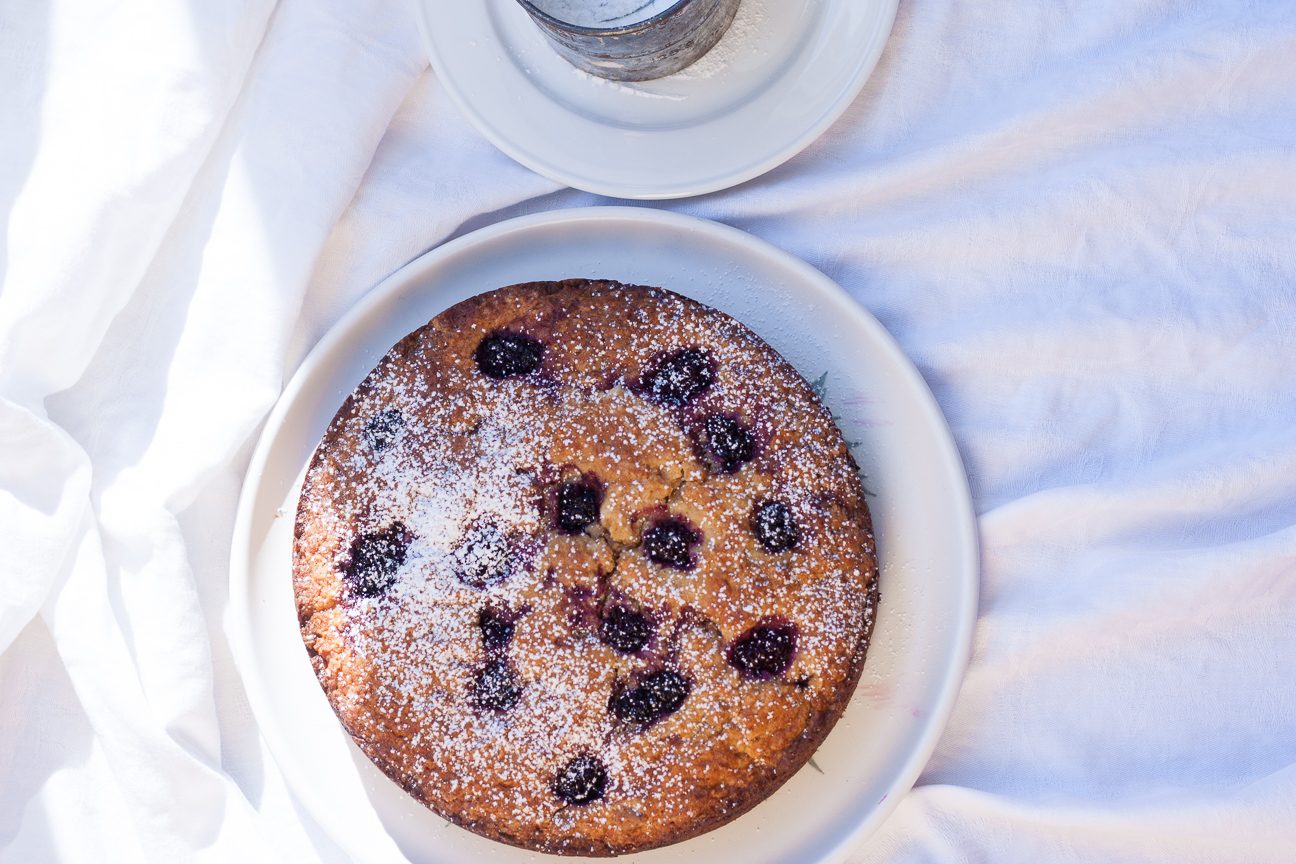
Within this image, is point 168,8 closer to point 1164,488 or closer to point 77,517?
point 77,517

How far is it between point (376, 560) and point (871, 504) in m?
0.94

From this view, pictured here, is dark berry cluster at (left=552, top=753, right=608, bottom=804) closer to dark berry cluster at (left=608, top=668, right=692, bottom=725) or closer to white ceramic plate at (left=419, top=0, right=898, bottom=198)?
dark berry cluster at (left=608, top=668, right=692, bottom=725)

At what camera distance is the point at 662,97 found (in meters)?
1.86

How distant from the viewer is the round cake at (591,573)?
5.56 ft

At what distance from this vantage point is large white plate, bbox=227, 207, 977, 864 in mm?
1821

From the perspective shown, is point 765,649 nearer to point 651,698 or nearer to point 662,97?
point 651,698

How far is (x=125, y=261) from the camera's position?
1924 millimetres

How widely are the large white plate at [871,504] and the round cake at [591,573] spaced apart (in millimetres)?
137

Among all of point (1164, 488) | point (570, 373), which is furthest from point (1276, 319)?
point (570, 373)

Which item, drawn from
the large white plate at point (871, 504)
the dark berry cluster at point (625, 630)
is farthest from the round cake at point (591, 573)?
the large white plate at point (871, 504)

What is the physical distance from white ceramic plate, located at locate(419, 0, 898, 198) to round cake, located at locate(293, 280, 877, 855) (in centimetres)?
26

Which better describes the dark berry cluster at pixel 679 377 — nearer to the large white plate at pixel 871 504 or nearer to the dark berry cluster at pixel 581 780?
the large white plate at pixel 871 504

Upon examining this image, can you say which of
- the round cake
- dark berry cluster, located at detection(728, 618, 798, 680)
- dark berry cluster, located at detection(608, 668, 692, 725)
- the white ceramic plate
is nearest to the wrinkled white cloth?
the white ceramic plate

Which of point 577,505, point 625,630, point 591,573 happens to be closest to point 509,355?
point 577,505
